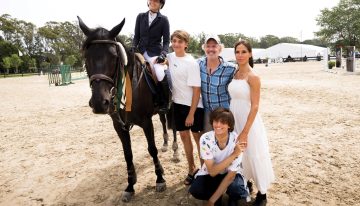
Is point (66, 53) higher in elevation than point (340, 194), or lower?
higher

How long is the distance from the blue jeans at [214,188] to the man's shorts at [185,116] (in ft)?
2.57

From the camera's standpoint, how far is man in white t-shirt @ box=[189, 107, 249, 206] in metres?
3.22

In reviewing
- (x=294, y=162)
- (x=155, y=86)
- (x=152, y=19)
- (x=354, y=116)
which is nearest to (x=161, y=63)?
(x=155, y=86)

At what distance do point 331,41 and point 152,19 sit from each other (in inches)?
2016

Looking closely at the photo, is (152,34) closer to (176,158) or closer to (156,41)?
(156,41)

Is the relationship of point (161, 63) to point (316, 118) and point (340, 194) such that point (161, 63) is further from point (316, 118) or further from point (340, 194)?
point (316, 118)

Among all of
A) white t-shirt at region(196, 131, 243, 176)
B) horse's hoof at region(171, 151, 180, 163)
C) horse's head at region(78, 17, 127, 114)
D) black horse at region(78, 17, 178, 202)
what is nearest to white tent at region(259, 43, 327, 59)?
horse's hoof at region(171, 151, 180, 163)

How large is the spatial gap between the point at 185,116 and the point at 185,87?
0.40 meters

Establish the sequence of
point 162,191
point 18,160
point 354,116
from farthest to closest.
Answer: point 354,116 → point 18,160 → point 162,191

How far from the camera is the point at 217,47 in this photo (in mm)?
3541

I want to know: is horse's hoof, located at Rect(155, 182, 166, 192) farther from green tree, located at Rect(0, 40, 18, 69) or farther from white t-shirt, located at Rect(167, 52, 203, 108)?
green tree, located at Rect(0, 40, 18, 69)

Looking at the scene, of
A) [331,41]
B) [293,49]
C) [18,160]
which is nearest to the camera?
[18,160]

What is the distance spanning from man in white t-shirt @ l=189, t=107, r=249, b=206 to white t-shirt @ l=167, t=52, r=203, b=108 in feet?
2.15

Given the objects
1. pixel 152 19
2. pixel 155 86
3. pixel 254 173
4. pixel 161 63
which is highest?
pixel 152 19
